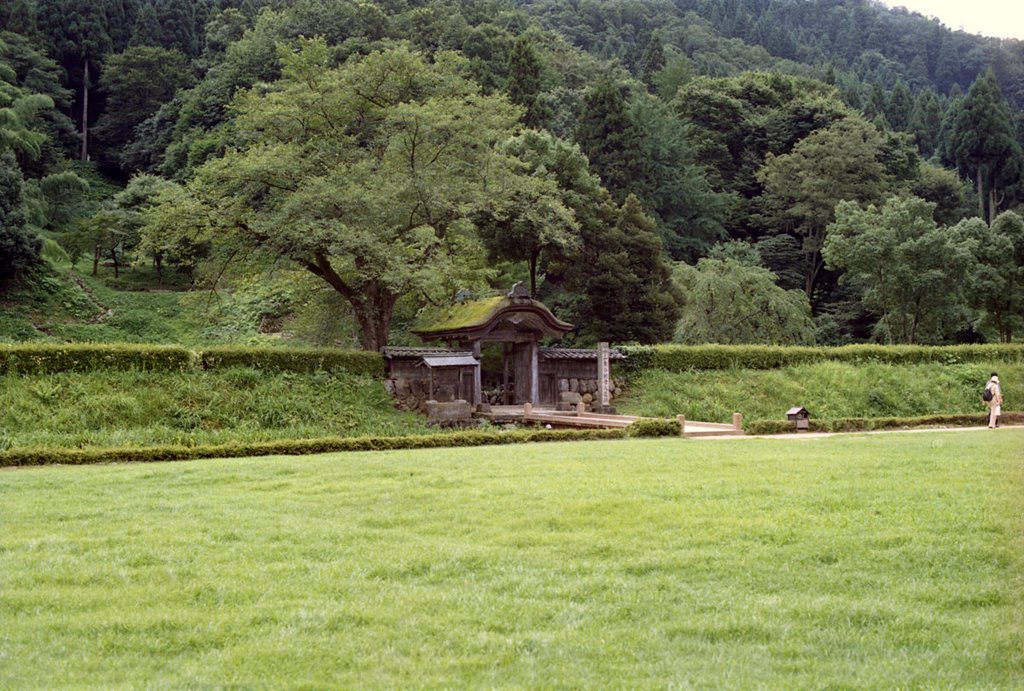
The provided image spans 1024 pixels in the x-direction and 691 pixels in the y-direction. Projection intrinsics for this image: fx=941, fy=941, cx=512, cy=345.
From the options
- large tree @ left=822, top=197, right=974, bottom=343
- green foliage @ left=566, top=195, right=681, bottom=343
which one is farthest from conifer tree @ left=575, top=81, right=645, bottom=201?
large tree @ left=822, top=197, right=974, bottom=343

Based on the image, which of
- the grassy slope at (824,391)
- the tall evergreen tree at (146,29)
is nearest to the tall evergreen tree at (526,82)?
the grassy slope at (824,391)

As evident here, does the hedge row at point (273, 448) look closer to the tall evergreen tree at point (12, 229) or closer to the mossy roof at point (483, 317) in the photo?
the mossy roof at point (483, 317)

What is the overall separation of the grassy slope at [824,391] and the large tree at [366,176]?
Result: 7259mm

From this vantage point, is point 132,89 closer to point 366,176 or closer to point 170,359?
point 366,176

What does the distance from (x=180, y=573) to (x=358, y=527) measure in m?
2.09

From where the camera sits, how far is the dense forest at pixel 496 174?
91.1 ft

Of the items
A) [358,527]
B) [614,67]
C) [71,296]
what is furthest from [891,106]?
[358,527]

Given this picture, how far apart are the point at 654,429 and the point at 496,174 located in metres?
12.5

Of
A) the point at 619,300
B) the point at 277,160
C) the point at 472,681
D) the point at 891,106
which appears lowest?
the point at 472,681

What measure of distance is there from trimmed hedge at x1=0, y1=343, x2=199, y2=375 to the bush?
11.3 metres

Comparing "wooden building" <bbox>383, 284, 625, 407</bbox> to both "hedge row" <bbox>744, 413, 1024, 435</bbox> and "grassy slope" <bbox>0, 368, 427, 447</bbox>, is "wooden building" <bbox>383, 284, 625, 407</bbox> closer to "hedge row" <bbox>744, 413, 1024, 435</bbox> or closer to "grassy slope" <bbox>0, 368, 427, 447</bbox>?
"grassy slope" <bbox>0, 368, 427, 447</bbox>

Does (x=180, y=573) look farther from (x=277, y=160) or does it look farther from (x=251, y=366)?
(x=277, y=160)

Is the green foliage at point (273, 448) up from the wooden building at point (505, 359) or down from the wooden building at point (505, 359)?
down

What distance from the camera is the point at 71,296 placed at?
42906mm
